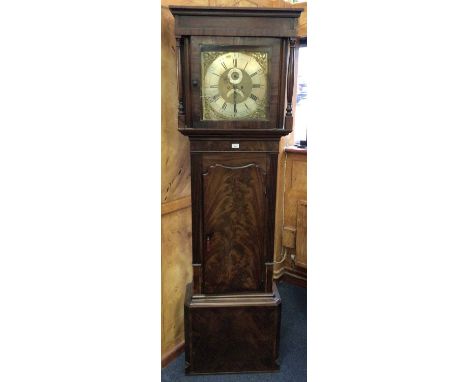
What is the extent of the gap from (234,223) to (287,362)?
0.81 meters

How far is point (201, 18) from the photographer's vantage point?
1.34 metres

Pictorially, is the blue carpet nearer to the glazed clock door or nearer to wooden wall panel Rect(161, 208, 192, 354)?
wooden wall panel Rect(161, 208, 192, 354)

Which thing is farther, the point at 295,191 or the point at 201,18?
the point at 295,191

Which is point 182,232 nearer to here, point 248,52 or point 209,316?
point 209,316

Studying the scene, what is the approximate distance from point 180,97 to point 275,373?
4.53ft

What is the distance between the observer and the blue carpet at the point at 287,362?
168 centimetres

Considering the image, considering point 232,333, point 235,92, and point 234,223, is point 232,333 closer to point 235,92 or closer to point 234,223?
point 234,223

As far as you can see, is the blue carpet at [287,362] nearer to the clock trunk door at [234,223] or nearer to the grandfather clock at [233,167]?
the grandfather clock at [233,167]

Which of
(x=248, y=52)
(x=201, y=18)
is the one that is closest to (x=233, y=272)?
(x=248, y=52)

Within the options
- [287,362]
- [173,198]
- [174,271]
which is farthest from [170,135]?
[287,362]

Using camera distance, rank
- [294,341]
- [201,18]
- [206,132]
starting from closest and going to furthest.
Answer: [201,18] < [206,132] < [294,341]

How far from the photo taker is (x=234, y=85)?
4.66 ft

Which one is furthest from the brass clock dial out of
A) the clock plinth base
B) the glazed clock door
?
the clock plinth base

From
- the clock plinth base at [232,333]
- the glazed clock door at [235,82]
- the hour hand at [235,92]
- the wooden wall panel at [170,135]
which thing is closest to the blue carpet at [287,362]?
the clock plinth base at [232,333]
